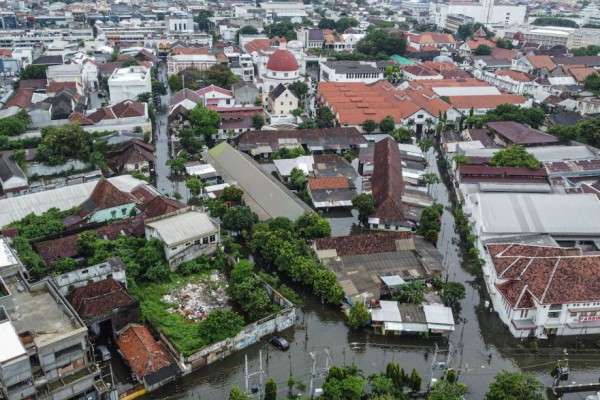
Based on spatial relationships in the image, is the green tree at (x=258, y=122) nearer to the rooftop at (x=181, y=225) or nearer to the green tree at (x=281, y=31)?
the rooftop at (x=181, y=225)

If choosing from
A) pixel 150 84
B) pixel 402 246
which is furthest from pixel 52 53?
pixel 402 246

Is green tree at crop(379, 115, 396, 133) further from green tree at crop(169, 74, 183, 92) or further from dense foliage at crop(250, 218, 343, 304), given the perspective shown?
green tree at crop(169, 74, 183, 92)

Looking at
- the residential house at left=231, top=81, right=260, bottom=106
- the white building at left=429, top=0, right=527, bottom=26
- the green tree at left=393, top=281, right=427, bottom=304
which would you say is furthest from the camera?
the white building at left=429, top=0, right=527, bottom=26

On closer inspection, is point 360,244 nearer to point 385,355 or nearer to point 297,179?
point 385,355

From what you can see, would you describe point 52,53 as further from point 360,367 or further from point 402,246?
point 360,367

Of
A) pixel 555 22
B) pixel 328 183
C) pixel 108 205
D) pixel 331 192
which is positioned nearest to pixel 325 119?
pixel 328 183

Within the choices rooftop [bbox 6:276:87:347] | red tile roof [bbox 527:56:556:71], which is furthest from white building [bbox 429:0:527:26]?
rooftop [bbox 6:276:87:347]

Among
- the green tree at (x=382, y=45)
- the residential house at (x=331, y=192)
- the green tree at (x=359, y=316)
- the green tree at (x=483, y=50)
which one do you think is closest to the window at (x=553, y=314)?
the green tree at (x=359, y=316)
